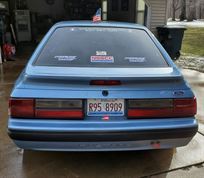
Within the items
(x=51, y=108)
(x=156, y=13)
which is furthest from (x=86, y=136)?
(x=156, y=13)

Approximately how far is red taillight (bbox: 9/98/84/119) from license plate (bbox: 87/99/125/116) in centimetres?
9

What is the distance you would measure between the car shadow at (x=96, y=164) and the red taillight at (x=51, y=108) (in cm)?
75

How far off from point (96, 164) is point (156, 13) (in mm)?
9239

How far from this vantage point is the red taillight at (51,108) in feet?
8.75

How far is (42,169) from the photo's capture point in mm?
3160

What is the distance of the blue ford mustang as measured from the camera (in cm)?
265

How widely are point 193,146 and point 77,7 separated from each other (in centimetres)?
1512

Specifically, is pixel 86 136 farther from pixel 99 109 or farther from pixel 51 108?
pixel 51 108

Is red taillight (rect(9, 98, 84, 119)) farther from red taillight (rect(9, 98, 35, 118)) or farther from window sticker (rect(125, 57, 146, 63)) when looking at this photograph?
window sticker (rect(125, 57, 146, 63))

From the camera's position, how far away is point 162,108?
2.77m

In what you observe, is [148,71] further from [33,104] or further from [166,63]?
[33,104]

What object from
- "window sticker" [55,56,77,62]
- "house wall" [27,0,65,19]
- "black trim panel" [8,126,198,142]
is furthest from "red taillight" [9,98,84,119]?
"house wall" [27,0,65,19]

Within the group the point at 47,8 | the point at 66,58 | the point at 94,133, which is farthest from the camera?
the point at 47,8

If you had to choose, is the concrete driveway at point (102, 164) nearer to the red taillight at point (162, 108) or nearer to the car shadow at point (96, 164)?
the car shadow at point (96, 164)
